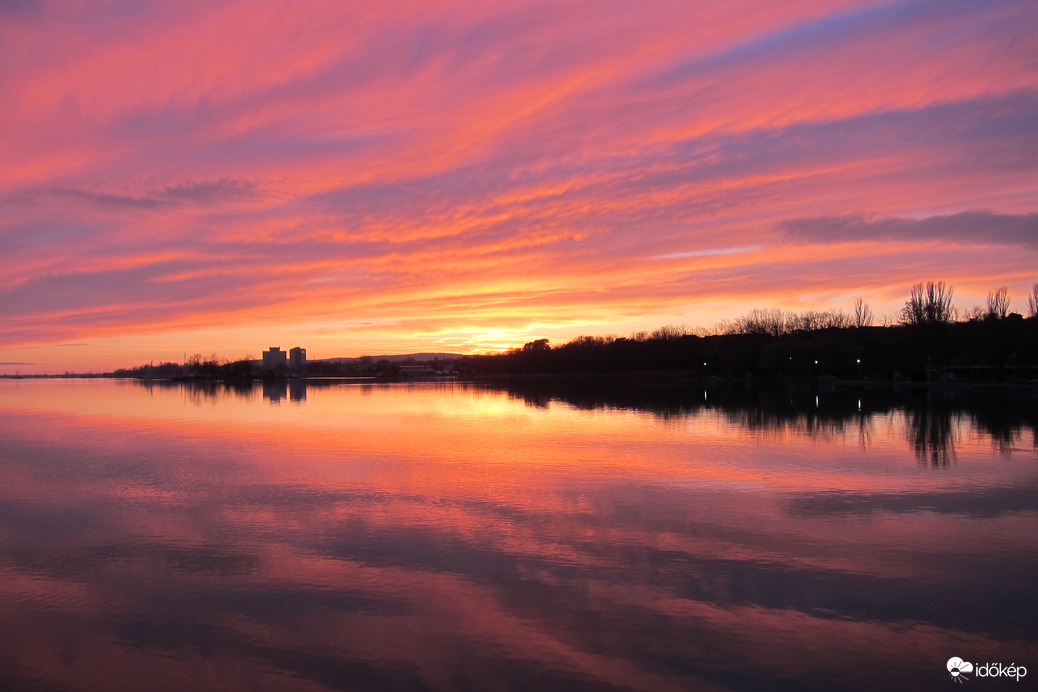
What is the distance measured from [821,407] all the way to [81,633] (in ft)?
102

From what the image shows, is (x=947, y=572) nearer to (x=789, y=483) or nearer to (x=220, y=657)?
(x=789, y=483)

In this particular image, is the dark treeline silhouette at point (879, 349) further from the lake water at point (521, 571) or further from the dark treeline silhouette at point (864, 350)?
the lake water at point (521, 571)

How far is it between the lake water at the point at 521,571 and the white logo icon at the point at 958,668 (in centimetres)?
7

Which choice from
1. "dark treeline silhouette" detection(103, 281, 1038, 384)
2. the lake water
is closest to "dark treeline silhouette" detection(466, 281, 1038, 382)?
"dark treeline silhouette" detection(103, 281, 1038, 384)

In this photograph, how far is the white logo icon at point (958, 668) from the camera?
5.25 meters

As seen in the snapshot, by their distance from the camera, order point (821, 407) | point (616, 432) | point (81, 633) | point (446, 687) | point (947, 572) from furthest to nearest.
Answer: point (821, 407)
point (616, 432)
point (947, 572)
point (81, 633)
point (446, 687)

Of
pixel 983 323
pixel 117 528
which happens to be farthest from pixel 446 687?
pixel 983 323

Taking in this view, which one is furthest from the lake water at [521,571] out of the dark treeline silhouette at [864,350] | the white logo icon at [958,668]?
the dark treeline silhouette at [864,350]

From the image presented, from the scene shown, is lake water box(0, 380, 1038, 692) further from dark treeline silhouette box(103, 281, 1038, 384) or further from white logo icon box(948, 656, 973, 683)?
dark treeline silhouette box(103, 281, 1038, 384)

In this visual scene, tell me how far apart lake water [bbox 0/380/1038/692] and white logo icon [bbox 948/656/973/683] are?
7 cm

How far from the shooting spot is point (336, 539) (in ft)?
29.2

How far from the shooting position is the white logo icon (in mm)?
5249

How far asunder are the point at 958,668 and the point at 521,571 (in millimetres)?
3851

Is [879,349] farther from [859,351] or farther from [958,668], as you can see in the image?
[958,668]
